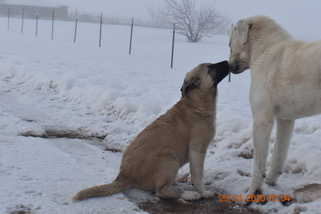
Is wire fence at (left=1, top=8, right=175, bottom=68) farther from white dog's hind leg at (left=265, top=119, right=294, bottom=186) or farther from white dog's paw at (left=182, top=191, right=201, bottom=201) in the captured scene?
white dog's paw at (left=182, top=191, right=201, bottom=201)

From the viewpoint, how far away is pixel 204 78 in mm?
5184

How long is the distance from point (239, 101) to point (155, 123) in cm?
433

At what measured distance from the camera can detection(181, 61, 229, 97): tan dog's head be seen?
5.15 meters

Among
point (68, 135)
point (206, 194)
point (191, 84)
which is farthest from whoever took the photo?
point (68, 135)

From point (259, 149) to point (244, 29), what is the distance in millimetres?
1516

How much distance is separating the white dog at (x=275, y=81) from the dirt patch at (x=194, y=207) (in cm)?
27

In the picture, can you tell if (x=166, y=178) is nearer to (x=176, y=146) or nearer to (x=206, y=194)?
(x=176, y=146)

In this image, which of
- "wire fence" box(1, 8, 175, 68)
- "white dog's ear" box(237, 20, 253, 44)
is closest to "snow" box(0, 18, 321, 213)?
"white dog's ear" box(237, 20, 253, 44)

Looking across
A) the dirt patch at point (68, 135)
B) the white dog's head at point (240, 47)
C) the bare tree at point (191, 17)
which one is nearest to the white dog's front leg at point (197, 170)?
the white dog's head at point (240, 47)

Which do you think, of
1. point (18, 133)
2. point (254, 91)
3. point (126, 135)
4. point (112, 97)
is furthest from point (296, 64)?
point (112, 97)

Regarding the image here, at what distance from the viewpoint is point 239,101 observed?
29.2 feet

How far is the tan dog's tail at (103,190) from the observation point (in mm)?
4289
